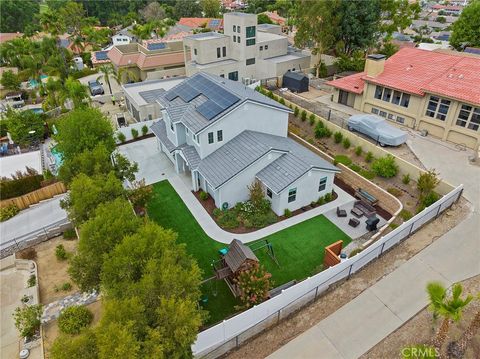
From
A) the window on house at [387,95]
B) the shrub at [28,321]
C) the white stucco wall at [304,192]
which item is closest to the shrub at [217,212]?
the white stucco wall at [304,192]

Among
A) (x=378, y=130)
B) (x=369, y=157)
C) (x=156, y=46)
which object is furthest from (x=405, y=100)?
(x=156, y=46)

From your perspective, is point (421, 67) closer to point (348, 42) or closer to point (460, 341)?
point (348, 42)

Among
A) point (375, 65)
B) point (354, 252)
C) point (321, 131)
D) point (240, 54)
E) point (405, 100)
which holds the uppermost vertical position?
point (375, 65)

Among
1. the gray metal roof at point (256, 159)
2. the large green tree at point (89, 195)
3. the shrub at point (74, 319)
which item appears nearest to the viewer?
the shrub at point (74, 319)

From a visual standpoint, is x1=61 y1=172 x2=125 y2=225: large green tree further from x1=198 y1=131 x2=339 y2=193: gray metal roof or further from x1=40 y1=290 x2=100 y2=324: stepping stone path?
x1=198 y1=131 x2=339 y2=193: gray metal roof

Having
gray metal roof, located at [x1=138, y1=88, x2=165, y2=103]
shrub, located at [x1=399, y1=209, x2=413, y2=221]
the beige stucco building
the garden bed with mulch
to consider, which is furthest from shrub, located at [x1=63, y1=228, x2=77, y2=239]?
the beige stucco building
